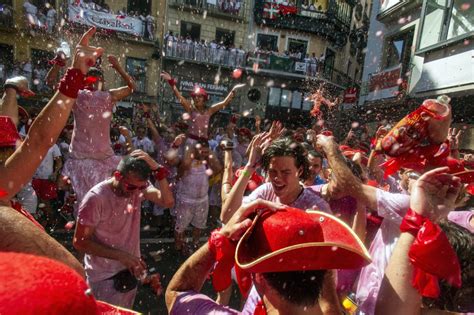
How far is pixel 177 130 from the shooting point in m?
7.78

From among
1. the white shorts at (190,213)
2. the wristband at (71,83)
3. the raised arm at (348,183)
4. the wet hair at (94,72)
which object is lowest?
the white shorts at (190,213)

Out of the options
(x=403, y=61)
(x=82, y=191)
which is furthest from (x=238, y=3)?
(x=82, y=191)

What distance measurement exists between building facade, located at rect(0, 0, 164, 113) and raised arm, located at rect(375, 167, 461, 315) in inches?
808

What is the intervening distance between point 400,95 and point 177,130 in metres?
11.4

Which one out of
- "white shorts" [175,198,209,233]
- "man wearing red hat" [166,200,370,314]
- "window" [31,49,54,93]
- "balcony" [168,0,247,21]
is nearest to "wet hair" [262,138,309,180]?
"man wearing red hat" [166,200,370,314]

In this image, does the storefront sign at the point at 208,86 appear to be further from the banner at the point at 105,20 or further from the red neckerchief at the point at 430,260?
the red neckerchief at the point at 430,260

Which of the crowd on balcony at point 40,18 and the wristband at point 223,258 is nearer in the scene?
the wristband at point 223,258

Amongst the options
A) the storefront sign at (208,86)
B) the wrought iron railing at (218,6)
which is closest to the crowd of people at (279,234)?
the storefront sign at (208,86)

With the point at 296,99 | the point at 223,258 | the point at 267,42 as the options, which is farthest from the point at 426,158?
the point at 267,42

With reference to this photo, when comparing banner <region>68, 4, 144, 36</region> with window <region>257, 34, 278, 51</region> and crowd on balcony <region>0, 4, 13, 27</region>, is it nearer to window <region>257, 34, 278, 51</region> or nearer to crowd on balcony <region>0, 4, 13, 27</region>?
crowd on balcony <region>0, 4, 13, 27</region>

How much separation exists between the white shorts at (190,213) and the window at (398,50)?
14.0m

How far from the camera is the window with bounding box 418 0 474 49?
1214cm

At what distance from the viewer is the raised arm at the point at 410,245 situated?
4.52 feet

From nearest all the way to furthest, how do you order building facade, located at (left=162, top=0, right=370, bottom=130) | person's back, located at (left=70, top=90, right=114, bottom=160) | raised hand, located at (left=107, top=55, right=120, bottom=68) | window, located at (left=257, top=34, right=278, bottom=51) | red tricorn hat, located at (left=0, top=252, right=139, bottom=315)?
red tricorn hat, located at (left=0, top=252, right=139, bottom=315), raised hand, located at (left=107, top=55, right=120, bottom=68), person's back, located at (left=70, top=90, right=114, bottom=160), building facade, located at (left=162, top=0, right=370, bottom=130), window, located at (left=257, top=34, right=278, bottom=51)
